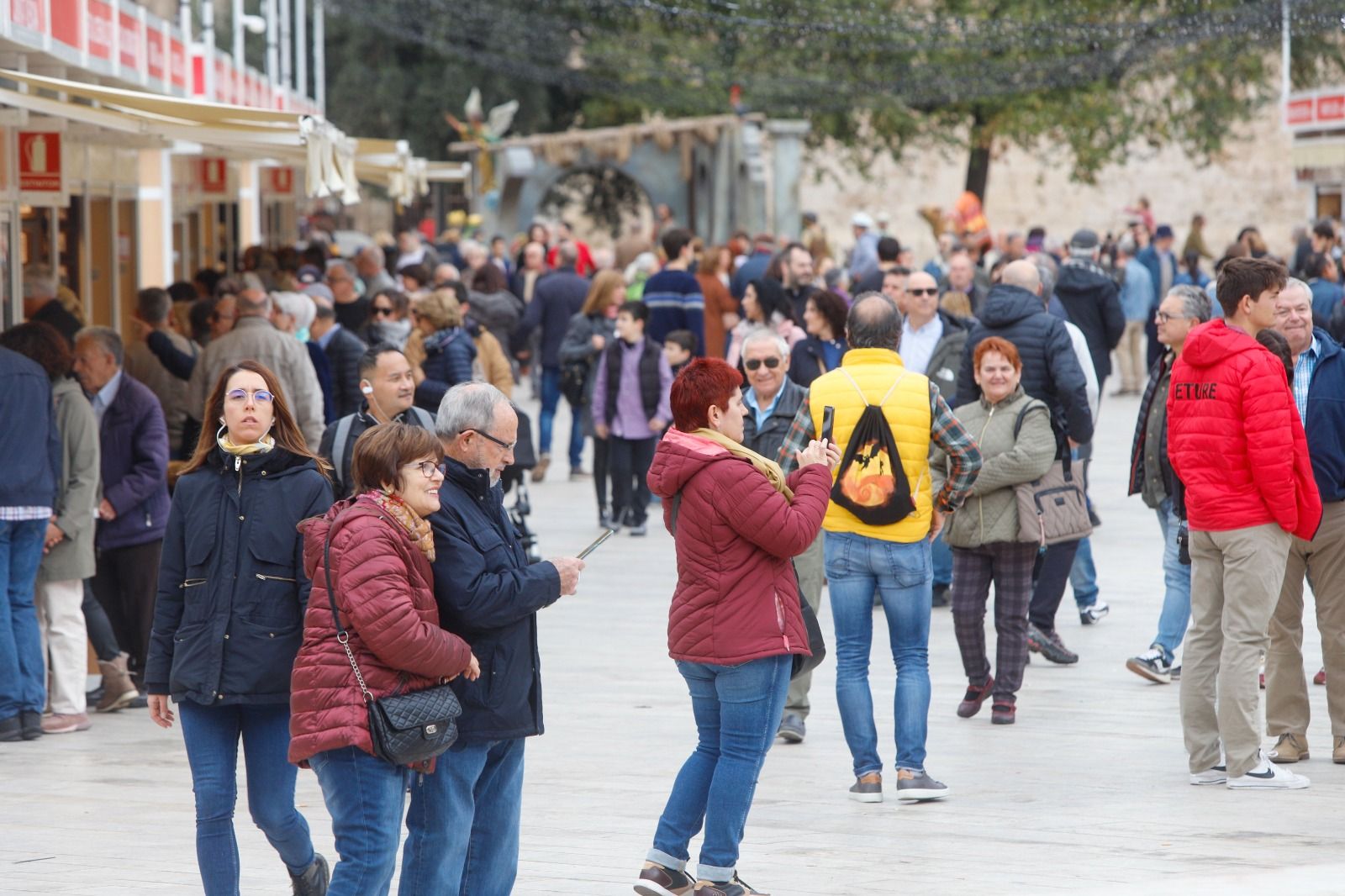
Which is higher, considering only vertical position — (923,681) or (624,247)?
(624,247)

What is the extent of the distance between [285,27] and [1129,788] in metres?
21.9

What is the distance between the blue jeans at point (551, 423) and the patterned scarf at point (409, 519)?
11.4 meters

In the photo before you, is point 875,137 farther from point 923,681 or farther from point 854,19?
point 923,681

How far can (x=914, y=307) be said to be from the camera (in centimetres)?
1070

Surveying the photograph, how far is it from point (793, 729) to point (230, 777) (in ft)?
9.76

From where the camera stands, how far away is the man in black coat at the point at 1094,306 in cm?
1337

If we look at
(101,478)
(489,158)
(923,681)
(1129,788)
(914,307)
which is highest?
(489,158)

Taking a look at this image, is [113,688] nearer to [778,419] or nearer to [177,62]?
[778,419]

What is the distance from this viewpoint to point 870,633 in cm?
672

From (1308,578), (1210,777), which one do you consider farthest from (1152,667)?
(1210,777)

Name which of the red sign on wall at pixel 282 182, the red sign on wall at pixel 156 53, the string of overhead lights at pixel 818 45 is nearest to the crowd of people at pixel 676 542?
the red sign on wall at pixel 156 53

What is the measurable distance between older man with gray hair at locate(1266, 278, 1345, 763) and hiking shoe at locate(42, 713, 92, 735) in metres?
4.72

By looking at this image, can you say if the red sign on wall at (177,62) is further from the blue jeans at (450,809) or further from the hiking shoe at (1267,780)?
the blue jeans at (450,809)

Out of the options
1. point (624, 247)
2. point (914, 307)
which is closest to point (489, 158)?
point (624, 247)
